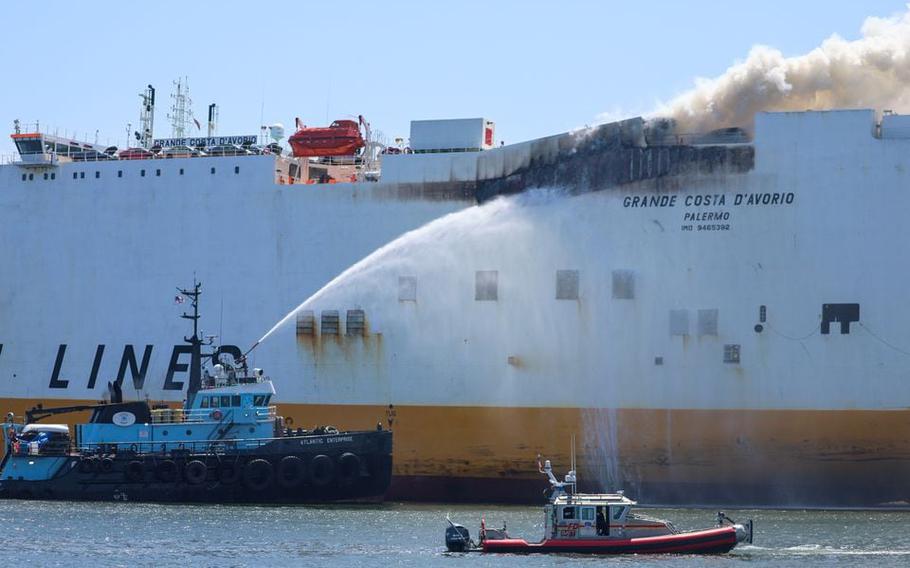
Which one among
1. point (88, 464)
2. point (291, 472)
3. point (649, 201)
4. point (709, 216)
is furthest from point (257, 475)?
Answer: point (709, 216)

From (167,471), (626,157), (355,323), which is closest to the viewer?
(167,471)

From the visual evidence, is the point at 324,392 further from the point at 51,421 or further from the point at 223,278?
the point at 51,421

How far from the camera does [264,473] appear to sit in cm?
4219

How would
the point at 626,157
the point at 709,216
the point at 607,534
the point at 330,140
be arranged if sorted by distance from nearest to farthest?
the point at 607,534 → the point at 709,216 → the point at 626,157 → the point at 330,140

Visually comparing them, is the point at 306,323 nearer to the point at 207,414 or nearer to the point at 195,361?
the point at 195,361

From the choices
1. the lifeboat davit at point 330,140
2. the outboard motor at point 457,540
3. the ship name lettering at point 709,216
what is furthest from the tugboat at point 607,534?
the lifeboat davit at point 330,140

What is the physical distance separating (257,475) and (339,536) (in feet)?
22.0

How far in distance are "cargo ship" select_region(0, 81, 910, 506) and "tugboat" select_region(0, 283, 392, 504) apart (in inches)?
124

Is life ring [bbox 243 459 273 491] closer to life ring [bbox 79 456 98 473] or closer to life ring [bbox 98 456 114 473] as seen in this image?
life ring [bbox 98 456 114 473]

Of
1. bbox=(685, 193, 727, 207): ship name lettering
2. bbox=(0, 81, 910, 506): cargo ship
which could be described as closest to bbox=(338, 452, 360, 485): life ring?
bbox=(0, 81, 910, 506): cargo ship

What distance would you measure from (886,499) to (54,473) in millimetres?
22557

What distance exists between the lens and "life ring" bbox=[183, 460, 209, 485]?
42.2m

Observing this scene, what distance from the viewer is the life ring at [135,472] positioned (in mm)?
42812

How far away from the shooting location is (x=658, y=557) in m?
32.5
